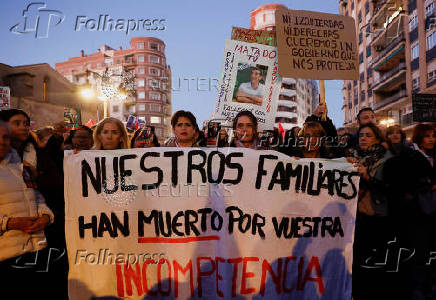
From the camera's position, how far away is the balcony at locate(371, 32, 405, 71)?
93.2 ft

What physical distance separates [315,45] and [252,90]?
1.19 m

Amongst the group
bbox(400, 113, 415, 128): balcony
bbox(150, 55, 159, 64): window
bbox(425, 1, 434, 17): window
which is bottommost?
bbox(400, 113, 415, 128): balcony

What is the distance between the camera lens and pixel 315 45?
15.5ft

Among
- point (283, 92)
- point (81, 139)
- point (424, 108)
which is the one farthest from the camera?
point (283, 92)

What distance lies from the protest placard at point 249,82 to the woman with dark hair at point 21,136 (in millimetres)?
2450

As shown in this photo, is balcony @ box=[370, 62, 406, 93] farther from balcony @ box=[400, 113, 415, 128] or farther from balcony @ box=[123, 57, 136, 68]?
balcony @ box=[123, 57, 136, 68]

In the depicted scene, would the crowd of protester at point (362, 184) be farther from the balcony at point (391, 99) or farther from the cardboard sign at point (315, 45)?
the balcony at point (391, 99)

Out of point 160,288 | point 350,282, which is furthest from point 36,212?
point 350,282

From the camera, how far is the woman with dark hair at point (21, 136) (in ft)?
8.34

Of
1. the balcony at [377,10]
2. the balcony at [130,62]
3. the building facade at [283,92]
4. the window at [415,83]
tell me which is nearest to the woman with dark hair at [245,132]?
the window at [415,83]

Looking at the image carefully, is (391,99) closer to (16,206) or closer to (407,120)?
(407,120)

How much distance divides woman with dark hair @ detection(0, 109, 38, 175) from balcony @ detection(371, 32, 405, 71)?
32615mm

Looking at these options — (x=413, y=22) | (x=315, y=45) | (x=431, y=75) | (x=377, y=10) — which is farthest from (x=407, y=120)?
(x=315, y=45)

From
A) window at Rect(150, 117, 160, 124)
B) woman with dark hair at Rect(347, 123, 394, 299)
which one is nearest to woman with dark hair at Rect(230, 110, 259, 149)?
woman with dark hair at Rect(347, 123, 394, 299)
